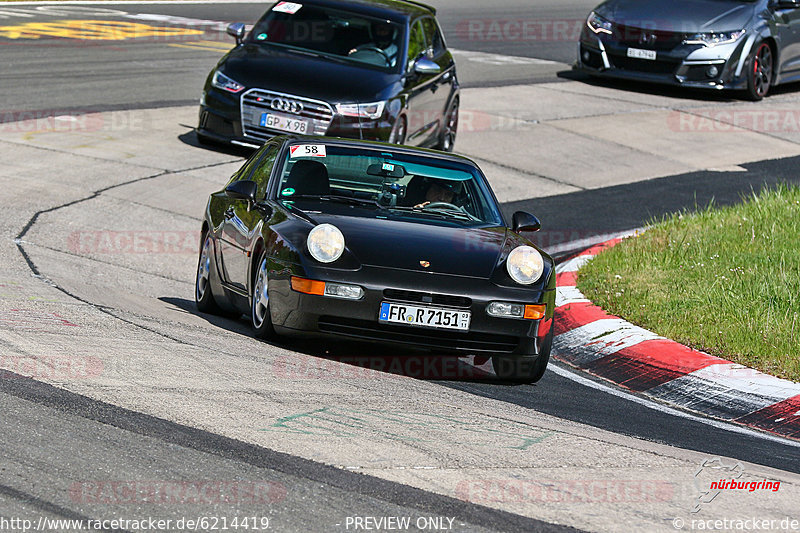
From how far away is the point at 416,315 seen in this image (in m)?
7.07

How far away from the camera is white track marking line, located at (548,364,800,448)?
6.87 meters

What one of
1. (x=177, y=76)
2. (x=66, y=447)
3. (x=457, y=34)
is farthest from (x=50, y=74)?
(x=66, y=447)

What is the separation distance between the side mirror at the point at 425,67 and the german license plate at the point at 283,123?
162cm

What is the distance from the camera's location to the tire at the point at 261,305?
24.7 feet

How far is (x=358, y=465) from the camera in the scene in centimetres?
493

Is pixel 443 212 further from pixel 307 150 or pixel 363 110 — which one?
pixel 363 110

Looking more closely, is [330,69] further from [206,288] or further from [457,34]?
[457,34]

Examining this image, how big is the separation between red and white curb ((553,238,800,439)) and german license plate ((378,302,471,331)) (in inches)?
57.0

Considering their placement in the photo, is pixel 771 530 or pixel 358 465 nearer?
pixel 771 530

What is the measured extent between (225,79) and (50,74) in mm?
5256

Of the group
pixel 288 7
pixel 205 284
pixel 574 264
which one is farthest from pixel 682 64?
pixel 205 284

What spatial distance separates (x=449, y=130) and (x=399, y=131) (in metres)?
1.70

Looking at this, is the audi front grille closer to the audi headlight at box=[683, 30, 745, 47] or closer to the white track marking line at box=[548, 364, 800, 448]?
the white track marking line at box=[548, 364, 800, 448]

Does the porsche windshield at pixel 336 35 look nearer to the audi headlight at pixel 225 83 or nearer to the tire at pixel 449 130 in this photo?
the audi headlight at pixel 225 83
